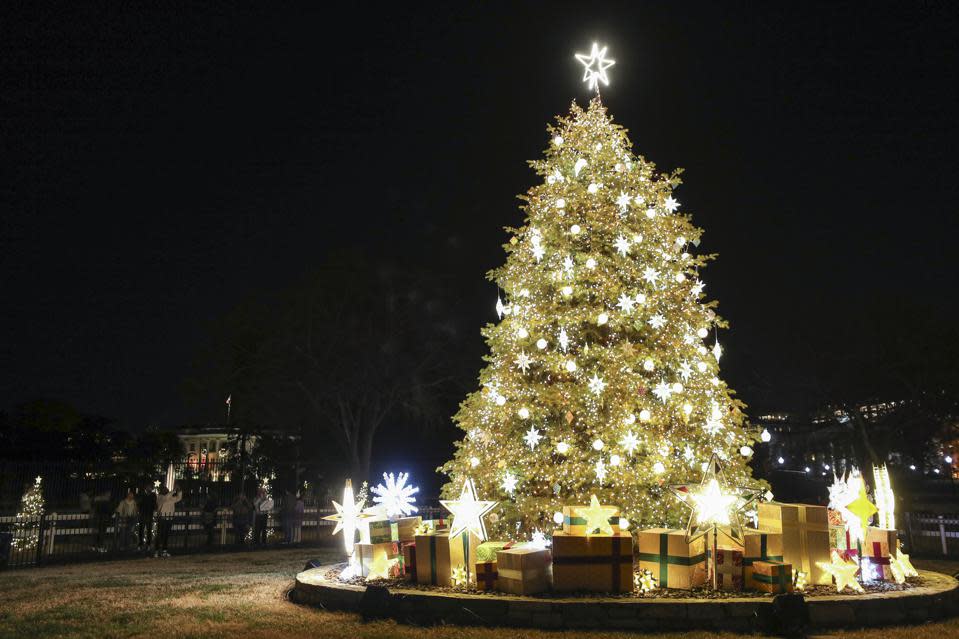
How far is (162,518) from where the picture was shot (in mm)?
15445

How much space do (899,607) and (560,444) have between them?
4432mm

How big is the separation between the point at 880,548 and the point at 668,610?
3.32 meters

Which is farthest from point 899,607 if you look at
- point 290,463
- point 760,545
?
point 290,463

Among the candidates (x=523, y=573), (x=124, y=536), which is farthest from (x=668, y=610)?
(x=124, y=536)

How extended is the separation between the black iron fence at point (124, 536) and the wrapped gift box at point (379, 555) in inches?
161

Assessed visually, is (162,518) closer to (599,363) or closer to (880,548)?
(599,363)

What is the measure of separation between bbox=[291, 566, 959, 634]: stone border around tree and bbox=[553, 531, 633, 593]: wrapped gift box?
39cm

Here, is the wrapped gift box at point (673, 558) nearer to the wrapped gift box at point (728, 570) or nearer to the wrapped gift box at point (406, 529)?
the wrapped gift box at point (728, 570)

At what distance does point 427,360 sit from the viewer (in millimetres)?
28859

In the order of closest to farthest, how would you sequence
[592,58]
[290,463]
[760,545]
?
1. [760,545]
2. [592,58]
3. [290,463]

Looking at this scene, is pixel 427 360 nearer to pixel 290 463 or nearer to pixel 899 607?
pixel 290 463

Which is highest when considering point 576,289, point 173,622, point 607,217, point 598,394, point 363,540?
point 607,217

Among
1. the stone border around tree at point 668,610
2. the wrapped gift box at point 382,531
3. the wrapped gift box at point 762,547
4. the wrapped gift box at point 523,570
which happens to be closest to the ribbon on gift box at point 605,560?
the wrapped gift box at point 523,570

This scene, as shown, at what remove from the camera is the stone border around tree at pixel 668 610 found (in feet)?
22.9
